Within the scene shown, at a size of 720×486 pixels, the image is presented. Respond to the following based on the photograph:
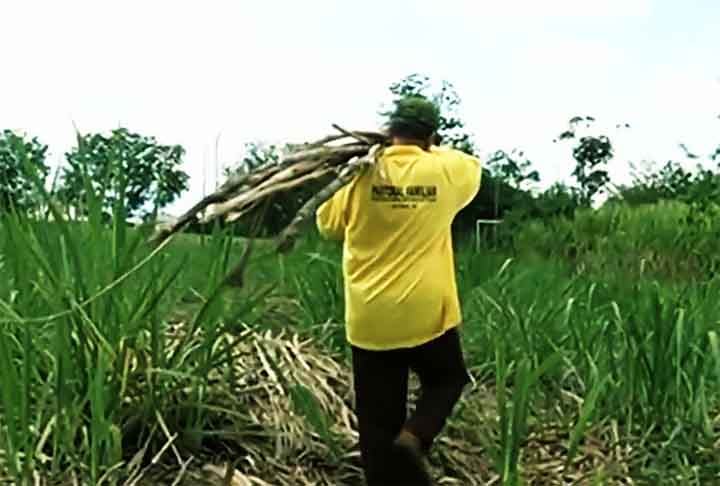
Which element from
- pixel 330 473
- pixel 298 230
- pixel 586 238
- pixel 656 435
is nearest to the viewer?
pixel 298 230

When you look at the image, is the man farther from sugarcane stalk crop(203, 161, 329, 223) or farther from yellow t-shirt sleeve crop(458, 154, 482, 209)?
sugarcane stalk crop(203, 161, 329, 223)

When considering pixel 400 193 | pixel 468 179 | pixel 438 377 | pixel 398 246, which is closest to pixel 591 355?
pixel 438 377

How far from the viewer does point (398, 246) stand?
421 centimetres

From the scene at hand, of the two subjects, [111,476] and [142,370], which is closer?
[111,476]

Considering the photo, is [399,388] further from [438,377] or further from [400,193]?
[400,193]

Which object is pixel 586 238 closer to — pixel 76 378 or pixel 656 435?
pixel 656 435

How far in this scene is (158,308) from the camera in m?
3.88

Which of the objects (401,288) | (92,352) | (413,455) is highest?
(401,288)

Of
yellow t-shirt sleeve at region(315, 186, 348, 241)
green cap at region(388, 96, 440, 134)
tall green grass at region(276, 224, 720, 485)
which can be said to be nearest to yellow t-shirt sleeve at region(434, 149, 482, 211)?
green cap at region(388, 96, 440, 134)

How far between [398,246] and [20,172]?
3.95ft

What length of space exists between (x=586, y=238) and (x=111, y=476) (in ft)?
25.7

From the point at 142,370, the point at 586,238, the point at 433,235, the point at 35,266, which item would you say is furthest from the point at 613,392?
the point at 586,238

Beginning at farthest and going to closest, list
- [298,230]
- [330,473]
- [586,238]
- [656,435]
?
[586,238]
[656,435]
[330,473]
[298,230]

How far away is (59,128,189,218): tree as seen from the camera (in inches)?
150
